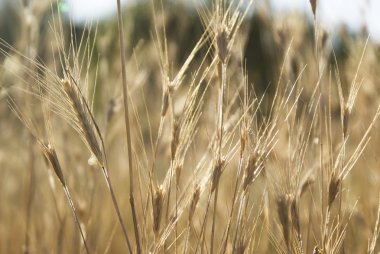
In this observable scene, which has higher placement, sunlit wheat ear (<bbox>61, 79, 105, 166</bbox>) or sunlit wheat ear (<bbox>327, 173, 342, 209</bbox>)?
sunlit wheat ear (<bbox>61, 79, 105, 166</bbox>)

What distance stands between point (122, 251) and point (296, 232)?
1.32 meters

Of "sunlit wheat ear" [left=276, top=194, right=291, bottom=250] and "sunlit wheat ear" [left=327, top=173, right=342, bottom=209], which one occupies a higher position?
"sunlit wheat ear" [left=327, top=173, right=342, bottom=209]

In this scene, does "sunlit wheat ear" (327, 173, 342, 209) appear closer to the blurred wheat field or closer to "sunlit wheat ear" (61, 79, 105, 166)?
the blurred wheat field

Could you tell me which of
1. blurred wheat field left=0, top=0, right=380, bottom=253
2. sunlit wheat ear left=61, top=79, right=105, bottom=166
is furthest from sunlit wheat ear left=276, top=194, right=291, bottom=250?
sunlit wheat ear left=61, top=79, right=105, bottom=166

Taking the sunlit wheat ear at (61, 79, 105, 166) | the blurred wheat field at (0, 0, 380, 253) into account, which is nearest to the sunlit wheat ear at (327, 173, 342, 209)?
the blurred wheat field at (0, 0, 380, 253)

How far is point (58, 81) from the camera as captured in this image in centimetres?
80

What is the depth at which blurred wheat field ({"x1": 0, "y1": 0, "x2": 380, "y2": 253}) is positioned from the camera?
2.62 feet

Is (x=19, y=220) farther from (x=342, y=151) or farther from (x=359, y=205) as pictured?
(x=342, y=151)

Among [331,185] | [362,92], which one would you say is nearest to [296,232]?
[331,185]

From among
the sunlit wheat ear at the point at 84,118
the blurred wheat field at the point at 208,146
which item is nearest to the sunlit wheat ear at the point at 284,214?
the blurred wheat field at the point at 208,146

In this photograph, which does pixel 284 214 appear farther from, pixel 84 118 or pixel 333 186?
pixel 84 118

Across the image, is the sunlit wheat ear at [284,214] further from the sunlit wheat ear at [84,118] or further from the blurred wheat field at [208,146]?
the sunlit wheat ear at [84,118]

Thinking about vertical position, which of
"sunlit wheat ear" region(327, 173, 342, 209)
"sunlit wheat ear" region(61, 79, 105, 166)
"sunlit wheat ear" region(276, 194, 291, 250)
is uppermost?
"sunlit wheat ear" region(61, 79, 105, 166)

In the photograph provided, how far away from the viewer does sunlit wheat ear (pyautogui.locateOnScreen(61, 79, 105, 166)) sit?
2.52ft
